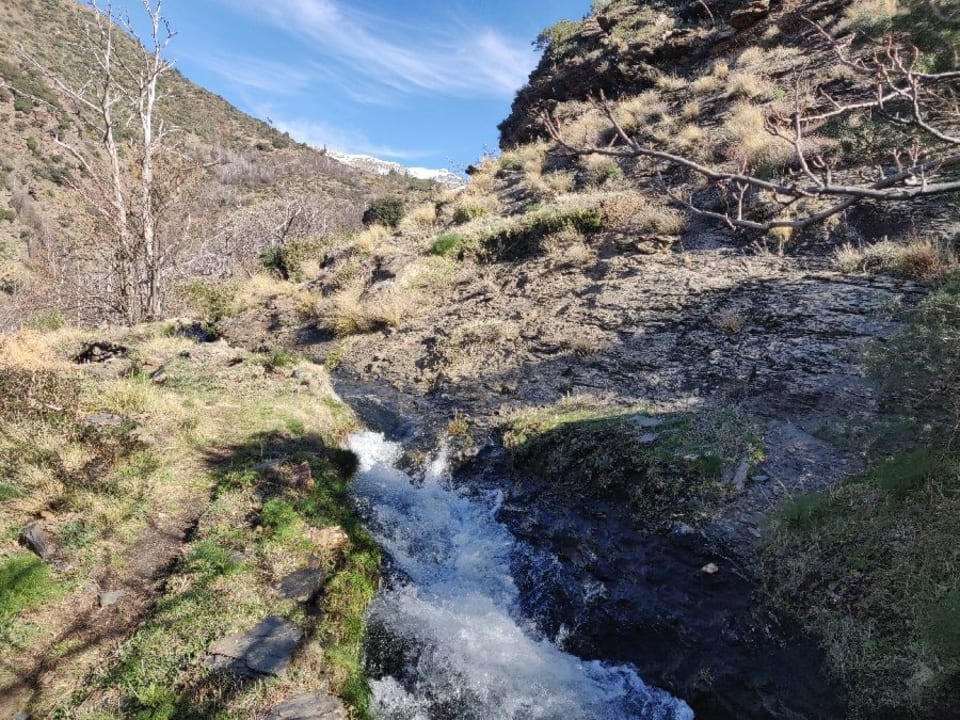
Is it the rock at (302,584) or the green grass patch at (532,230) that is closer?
the rock at (302,584)

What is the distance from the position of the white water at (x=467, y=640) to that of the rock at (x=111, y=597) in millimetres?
1987

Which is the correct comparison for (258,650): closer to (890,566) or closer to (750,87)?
(890,566)

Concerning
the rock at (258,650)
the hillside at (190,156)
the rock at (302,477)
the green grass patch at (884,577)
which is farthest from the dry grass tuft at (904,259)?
the hillside at (190,156)

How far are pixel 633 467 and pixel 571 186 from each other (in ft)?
36.9

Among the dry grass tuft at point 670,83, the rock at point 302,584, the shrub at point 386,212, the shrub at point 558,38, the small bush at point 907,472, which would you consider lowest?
the rock at point 302,584

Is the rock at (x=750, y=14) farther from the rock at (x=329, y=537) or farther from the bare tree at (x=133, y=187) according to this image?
the rock at (x=329, y=537)

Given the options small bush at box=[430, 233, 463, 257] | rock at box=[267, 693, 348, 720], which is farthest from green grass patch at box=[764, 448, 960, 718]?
small bush at box=[430, 233, 463, 257]

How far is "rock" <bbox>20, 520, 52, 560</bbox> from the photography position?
4.37m

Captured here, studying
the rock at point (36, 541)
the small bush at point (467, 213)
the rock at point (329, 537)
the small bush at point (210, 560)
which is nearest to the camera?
the rock at point (36, 541)

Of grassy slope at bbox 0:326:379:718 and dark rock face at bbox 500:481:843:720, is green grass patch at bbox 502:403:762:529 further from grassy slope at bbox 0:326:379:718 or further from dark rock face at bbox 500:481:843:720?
grassy slope at bbox 0:326:379:718

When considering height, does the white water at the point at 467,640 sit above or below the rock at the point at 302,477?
below

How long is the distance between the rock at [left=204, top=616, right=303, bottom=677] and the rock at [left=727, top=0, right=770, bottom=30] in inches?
862

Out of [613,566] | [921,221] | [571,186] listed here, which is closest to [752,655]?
[613,566]

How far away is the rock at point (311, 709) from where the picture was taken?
3461 mm
